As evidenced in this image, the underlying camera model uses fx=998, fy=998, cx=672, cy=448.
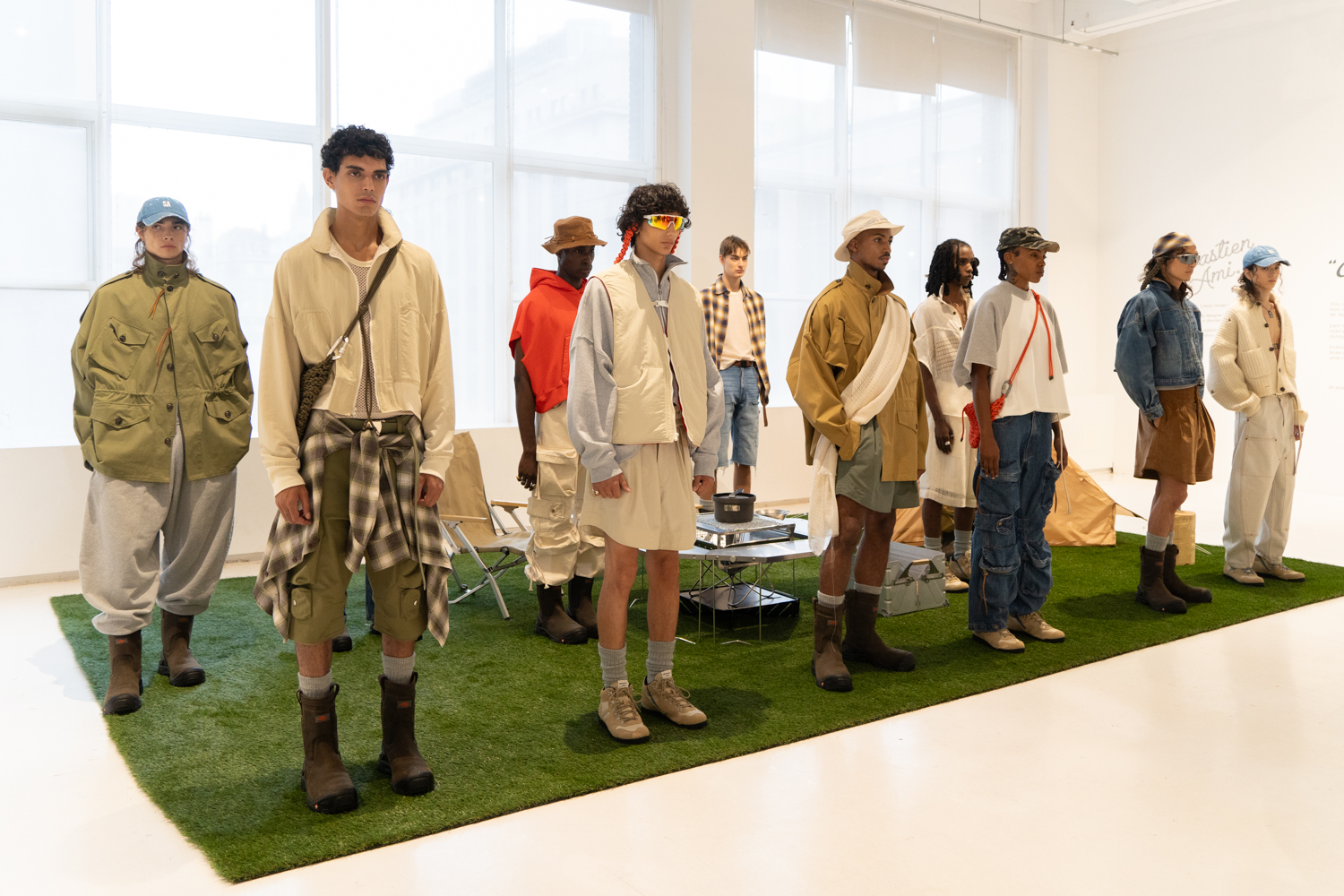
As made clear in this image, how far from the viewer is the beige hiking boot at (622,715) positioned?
10.2ft

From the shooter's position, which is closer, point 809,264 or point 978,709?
point 978,709

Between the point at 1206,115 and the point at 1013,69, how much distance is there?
6.25 ft

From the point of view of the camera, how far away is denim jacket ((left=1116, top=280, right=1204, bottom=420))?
15.3 ft

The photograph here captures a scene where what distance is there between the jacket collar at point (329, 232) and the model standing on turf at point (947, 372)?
112 inches

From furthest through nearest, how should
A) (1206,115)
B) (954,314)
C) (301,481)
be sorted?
(1206,115)
(954,314)
(301,481)

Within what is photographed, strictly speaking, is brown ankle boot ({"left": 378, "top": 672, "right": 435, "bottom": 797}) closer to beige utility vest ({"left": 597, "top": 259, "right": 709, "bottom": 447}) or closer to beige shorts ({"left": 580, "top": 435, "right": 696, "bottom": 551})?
beige shorts ({"left": 580, "top": 435, "right": 696, "bottom": 551})

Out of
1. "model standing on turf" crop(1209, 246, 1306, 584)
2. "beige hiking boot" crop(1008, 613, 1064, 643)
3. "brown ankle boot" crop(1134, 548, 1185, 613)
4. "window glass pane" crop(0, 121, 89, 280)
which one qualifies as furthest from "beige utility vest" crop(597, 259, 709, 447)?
"window glass pane" crop(0, 121, 89, 280)

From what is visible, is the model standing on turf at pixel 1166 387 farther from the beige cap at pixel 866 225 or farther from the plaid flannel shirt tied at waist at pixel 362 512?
the plaid flannel shirt tied at waist at pixel 362 512

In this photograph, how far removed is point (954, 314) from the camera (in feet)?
16.3

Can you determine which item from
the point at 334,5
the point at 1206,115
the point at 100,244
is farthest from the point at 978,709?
the point at 1206,115

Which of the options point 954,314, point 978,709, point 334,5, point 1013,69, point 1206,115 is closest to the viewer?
point 978,709

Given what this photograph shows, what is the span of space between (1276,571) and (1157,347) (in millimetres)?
1701

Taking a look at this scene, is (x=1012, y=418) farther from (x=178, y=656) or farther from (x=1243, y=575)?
(x=178, y=656)

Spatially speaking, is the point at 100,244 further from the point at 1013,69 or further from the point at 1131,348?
the point at 1013,69
